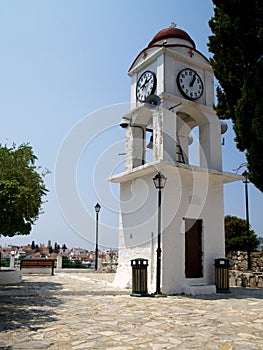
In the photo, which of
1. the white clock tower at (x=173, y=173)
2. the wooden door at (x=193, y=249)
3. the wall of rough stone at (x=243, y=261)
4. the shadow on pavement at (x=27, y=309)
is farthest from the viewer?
the wall of rough stone at (x=243, y=261)

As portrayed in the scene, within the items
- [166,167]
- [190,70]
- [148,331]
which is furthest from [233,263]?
[148,331]

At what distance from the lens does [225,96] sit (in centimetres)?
889

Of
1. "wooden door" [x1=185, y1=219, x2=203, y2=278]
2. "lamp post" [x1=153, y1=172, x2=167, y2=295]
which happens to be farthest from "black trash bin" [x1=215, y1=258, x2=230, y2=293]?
"lamp post" [x1=153, y1=172, x2=167, y2=295]

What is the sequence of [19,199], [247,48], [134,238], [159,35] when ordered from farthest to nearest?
[159,35], [134,238], [19,199], [247,48]

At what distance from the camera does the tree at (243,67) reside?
7664 mm

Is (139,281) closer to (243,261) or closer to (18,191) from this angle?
(18,191)

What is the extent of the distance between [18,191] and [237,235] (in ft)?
40.6

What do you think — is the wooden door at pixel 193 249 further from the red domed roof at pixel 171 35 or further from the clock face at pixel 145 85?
the red domed roof at pixel 171 35

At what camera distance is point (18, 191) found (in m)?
9.62

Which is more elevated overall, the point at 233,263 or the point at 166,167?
the point at 166,167

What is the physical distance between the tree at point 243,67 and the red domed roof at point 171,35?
3.91 m

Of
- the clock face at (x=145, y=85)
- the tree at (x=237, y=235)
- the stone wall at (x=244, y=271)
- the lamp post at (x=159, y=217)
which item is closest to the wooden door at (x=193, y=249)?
the lamp post at (x=159, y=217)

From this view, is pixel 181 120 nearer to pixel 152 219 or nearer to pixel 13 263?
pixel 152 219

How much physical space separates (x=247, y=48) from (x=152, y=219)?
17.9 ft
